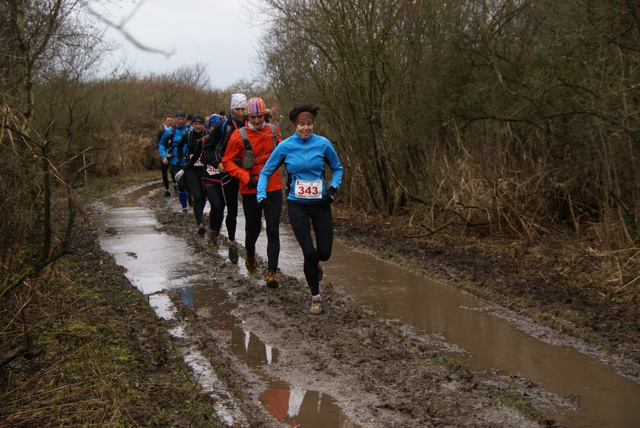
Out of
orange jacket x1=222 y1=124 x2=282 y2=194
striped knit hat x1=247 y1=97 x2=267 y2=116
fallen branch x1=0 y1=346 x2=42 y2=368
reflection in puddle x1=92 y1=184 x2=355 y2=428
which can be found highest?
striped knit hat x1=247 y1=97 x2=267 y2=116

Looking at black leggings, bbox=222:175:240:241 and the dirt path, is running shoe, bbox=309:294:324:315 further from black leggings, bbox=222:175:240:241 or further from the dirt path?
black leggings, bbox=222:175:240:241

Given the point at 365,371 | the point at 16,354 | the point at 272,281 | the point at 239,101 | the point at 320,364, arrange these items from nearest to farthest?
1. the point at 16,354
2. the point at 365,371
3. the point at 320,364
4. the point at 272,281
5. the point at 239,101

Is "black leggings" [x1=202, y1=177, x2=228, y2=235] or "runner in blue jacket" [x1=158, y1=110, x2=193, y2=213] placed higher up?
"runner in blue jacket" [x1=158, y1=110, x2=193, y2=213]

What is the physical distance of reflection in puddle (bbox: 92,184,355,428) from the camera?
179 inches

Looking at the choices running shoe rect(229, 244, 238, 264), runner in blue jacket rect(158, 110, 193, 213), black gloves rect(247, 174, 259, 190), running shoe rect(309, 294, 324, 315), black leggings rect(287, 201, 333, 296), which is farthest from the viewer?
runner in blue jacket rect(158, 110, 193, 213)

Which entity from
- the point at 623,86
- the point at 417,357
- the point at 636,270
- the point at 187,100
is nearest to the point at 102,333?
the point at 417,357

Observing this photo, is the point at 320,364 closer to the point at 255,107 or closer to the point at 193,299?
the point at 193,299

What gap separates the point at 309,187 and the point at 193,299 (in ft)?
6.10

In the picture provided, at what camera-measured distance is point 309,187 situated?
707 cm

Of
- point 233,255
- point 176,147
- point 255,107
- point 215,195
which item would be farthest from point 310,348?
point 176,147

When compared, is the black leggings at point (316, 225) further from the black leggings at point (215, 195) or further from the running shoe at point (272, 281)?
the black leggings at point (215, 195)

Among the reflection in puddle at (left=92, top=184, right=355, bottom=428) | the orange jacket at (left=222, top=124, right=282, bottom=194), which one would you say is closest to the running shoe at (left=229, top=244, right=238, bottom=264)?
the reflection in puddle at (left=92, top=184, right=355, bottom=428)

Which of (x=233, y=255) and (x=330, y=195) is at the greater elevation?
(x=330, y=195)

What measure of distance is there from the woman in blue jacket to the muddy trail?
552 mm
